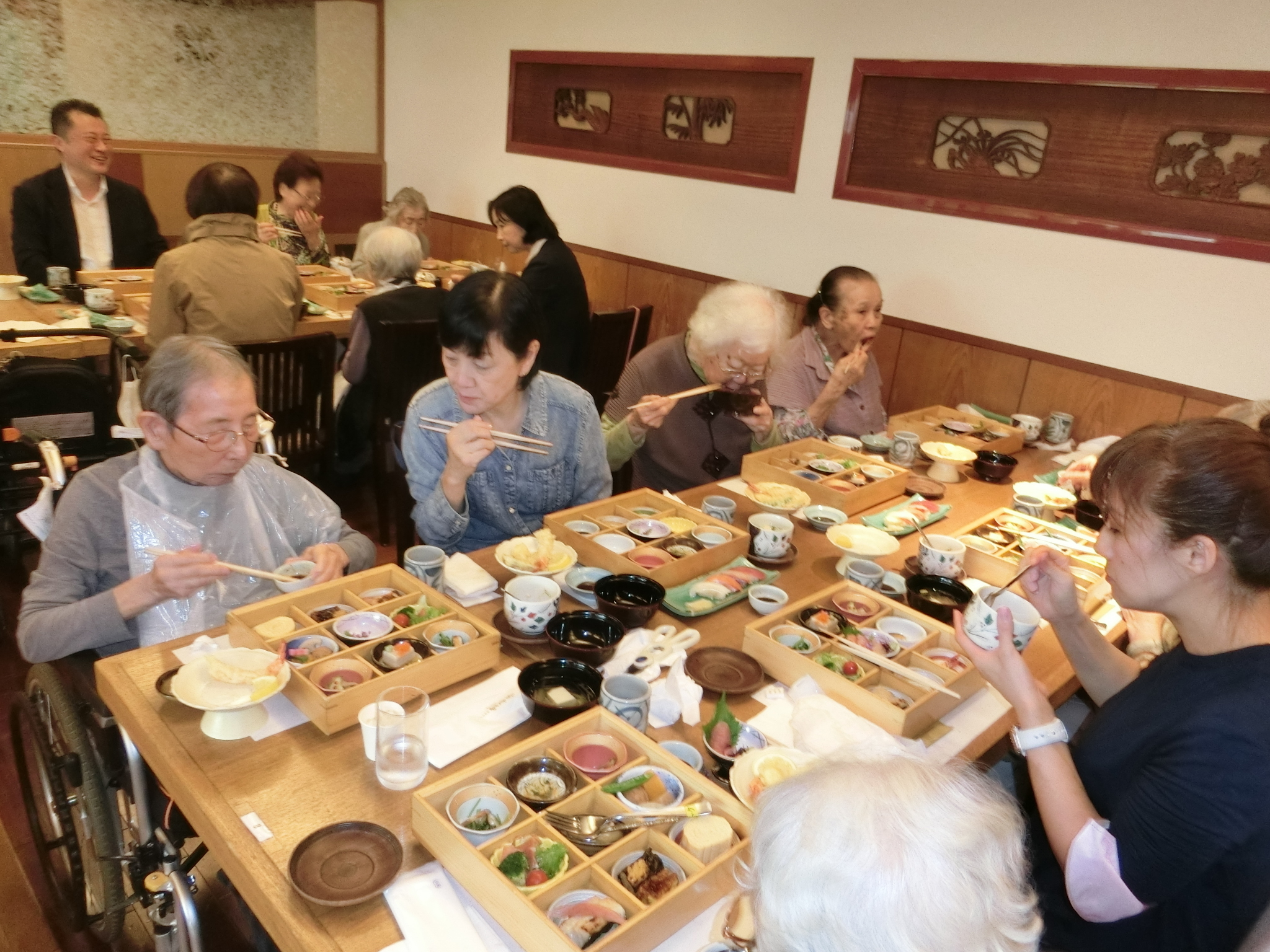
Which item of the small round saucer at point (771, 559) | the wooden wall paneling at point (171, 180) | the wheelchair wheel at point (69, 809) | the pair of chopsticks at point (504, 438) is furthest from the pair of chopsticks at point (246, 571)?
the wooden wall paneling at point (171, 180)

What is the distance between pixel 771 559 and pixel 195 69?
18.6 feet

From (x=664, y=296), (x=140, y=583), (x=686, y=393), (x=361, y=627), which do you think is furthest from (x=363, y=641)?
(x=664, y=296)

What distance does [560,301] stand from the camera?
3.87 meters

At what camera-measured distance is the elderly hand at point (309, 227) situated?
472 cm

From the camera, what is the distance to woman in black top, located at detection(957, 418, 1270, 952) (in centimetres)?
111

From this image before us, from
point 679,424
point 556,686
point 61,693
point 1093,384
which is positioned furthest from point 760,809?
point 1093,384

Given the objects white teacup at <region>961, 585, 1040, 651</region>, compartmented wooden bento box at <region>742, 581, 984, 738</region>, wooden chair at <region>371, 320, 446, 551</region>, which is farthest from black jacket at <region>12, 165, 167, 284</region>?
white teacup at <region>961, 585, 1040, 651</region>

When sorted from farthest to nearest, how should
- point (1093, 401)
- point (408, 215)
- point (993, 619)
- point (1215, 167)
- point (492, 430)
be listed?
point (408, 215)
point (1093, 401)
point (1215, 167)
point (492, 430)
point (993, 619)

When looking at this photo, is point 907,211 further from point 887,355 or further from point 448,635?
point 448,635

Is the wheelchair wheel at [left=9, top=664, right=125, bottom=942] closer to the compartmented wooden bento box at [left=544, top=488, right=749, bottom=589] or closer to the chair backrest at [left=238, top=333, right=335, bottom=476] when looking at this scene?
the compartmented wooden bento box at [left=544, top=488, right=749, bottom=589]

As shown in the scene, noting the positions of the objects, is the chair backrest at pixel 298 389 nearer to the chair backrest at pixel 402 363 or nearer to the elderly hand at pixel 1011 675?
the chair backrest at pixel 402 363

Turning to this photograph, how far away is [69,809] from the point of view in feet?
5.46

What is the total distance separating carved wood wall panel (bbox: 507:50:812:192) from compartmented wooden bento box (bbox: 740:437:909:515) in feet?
6.14

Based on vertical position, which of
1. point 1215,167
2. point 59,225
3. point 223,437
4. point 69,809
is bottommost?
point 69,809
